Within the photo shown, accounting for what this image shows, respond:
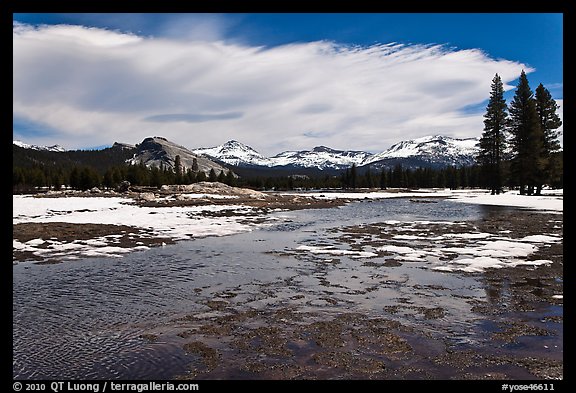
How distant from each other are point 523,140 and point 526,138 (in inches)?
28.8

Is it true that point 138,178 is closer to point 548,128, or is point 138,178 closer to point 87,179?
point 87,179

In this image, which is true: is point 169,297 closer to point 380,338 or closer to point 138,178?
point 380,338

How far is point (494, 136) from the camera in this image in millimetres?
74375

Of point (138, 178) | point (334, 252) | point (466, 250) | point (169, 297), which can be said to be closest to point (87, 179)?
point (138, 178)

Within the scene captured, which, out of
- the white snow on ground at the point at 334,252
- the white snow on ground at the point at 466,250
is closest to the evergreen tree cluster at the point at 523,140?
the white snow on ground at the point at 466,250

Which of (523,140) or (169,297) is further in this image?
(523,140)

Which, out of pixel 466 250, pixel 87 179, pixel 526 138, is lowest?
pixel 466 250

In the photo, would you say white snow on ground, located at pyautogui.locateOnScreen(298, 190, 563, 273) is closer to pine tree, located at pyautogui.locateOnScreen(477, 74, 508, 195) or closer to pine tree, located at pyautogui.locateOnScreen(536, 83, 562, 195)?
pine tree, located at pyautogui.locateOnScreen(536, 83, 562, 195)

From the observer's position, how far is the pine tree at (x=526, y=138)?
59.8 m

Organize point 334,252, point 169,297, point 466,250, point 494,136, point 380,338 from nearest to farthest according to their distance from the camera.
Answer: point 380,338
point 169,297
point 466,250
point 334,252
point 494,136

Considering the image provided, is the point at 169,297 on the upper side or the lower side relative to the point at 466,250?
lower

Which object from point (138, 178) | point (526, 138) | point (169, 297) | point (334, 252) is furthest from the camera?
point (138, 178)

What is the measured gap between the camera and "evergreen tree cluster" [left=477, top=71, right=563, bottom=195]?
5988cm
